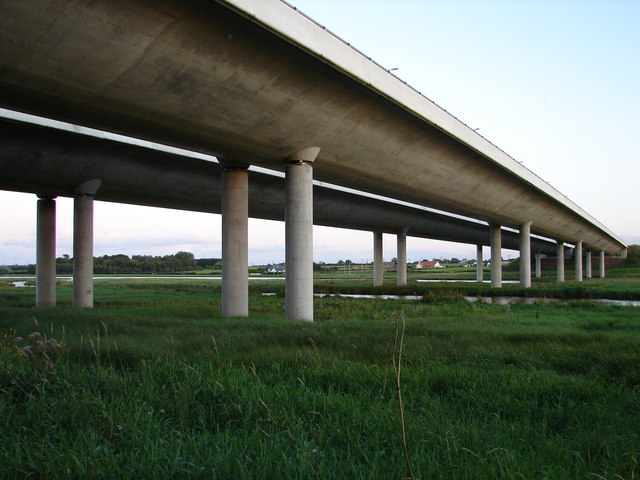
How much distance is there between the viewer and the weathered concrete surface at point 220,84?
993 cm

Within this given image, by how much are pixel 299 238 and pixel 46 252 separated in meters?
15.0

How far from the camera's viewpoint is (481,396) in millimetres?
5496

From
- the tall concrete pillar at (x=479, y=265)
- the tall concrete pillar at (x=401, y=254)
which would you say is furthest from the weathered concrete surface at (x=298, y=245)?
the tall concrete pillar at (x=479, y=265)

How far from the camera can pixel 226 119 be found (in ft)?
46.0

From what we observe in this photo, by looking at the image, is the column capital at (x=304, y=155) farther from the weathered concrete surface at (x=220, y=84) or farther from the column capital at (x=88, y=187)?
the column capital at (x=88, y=187)

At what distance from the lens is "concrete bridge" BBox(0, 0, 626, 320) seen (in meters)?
10.3

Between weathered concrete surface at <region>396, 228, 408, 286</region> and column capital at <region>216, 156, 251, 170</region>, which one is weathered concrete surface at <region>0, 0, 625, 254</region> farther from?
weathered concrete surface at <region>396, 228, 408, 286</region>

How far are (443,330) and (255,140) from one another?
8.47 metres

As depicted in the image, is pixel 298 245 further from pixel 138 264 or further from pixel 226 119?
pixel 138 264

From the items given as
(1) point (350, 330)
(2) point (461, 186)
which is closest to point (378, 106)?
(1) point (350, 330)

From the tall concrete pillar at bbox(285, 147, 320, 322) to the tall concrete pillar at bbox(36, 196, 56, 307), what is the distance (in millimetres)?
14144

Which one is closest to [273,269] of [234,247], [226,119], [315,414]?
[234,247]

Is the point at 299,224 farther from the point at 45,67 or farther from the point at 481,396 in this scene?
the point at 481,396

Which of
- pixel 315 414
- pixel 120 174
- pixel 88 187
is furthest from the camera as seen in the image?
pixel 88 187
